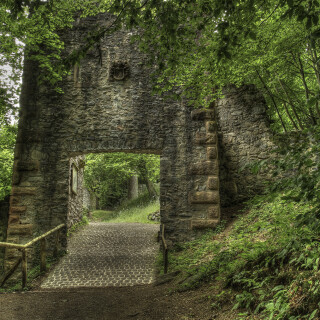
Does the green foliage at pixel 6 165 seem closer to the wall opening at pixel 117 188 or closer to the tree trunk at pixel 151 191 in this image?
the wall opening at pixel 117 188

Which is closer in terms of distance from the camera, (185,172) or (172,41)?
(172,41)

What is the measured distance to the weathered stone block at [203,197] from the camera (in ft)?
23.3

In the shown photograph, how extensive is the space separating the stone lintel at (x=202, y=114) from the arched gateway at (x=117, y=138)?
0.08ft

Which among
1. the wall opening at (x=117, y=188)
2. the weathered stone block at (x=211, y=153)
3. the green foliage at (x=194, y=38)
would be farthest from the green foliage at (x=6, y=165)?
the weathered stone block at (x=211, y=153)

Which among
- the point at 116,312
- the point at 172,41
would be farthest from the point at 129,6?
the point at 116,312

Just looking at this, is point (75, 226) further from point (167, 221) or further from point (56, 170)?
point (167, 221)

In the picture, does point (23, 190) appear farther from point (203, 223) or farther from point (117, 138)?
point (203, 223)

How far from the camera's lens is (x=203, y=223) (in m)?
7.00

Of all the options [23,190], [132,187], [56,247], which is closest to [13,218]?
[23,190]

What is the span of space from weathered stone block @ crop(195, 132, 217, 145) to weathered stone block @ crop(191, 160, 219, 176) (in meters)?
0.52

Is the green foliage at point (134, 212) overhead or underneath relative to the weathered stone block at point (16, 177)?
underneath

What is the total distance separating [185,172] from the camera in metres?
7.25

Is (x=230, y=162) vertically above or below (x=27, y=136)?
below

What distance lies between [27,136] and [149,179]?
30.6 ft
